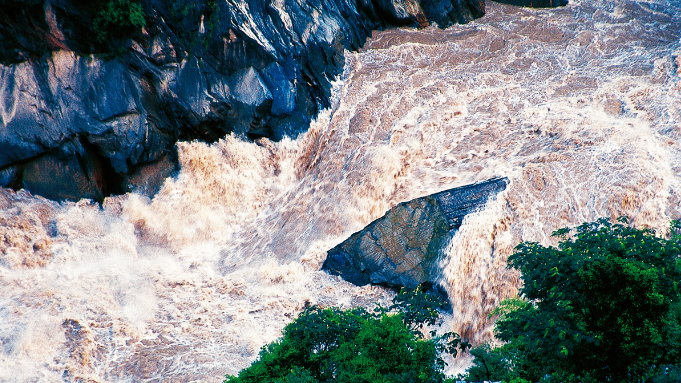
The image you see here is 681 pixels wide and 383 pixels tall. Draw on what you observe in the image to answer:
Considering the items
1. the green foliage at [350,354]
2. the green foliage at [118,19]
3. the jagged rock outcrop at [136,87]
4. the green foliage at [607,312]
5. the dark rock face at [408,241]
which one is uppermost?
the green foliage at [118,19]

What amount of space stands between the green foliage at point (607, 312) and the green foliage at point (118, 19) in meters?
13.0

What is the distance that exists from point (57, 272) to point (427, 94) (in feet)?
42.4

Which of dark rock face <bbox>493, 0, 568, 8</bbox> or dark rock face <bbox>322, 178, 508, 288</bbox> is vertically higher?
dark rock face <bbox>322, 178, 508, 288</bbox>

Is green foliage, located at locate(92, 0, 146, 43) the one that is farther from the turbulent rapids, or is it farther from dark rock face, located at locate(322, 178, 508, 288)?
dark rock face, located at locate(322, 178, 508, 288)

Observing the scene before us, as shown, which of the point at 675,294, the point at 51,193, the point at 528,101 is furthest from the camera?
the point at 528,101

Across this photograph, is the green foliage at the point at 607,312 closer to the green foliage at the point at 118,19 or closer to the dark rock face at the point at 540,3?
the green foliage at the point at 118,19

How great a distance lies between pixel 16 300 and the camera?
39.8ft

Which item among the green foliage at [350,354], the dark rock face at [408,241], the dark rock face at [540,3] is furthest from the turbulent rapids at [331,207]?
the dark rock face at [540,3]

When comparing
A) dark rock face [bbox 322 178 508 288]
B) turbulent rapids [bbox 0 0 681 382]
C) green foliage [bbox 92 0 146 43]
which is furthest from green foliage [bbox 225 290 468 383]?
green foliage [bbox 92 0 146 43]

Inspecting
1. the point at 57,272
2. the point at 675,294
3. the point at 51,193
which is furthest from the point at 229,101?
the point at 675,294

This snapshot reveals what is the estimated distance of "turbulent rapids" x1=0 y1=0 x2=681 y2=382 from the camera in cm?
1158

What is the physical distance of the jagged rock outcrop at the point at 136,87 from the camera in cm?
1416

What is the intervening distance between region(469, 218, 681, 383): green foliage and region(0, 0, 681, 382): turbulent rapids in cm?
382

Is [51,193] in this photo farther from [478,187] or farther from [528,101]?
[528,101]
